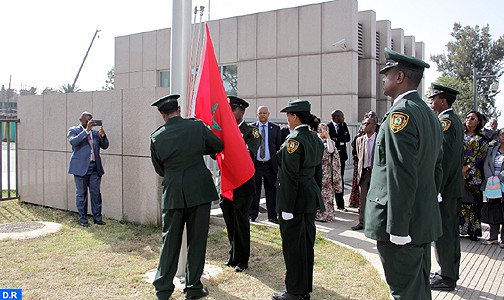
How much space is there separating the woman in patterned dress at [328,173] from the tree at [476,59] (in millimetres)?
24348

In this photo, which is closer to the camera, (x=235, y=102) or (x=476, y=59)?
(x=235, y=102)

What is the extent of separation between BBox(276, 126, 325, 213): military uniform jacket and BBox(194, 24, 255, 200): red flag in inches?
27.3

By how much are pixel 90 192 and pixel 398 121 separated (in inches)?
239

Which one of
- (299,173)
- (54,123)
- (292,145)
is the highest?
(54,123)

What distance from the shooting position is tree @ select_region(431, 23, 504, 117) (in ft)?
102

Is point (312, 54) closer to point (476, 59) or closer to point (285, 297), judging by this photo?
point (285, 297)

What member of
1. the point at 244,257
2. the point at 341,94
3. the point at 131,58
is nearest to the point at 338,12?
the point at 341,94

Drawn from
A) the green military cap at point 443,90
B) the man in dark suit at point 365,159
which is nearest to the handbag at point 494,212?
the man in dark suit at point 365,159

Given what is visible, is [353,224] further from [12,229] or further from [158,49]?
[158,49]

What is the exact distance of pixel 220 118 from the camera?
199 inches

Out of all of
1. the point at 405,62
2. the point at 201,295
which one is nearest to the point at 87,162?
the point at 201,295

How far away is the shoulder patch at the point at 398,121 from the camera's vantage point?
3.03 meters

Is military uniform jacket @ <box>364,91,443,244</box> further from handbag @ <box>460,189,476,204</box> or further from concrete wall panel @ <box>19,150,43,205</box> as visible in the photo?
concrete wall panel @ <box>19,150,43,205</box>

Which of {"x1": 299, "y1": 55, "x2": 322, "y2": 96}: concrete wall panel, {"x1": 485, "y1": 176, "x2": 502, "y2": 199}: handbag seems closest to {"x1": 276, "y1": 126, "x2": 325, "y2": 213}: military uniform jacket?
{"x1": 485, "y1": 176, "x2": 502, "y2": 199}: handbag
